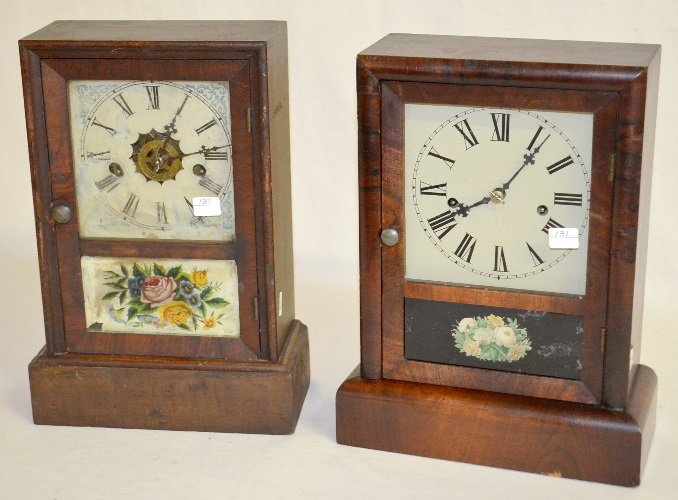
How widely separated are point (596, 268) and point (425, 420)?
60 centimetres

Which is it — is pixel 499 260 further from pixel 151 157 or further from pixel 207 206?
pixel 151 157

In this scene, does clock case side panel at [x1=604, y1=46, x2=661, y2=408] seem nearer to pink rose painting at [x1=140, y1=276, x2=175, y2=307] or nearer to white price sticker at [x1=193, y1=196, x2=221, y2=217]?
white price sticker at [x1=193, y1=196, x2=221, y2=217]

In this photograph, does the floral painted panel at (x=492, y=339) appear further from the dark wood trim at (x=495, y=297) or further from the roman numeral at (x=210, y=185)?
the roman numeral at (x=210, y=185)

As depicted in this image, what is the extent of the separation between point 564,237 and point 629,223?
0.17 metres

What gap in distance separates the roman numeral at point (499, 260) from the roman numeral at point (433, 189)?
0.64ft

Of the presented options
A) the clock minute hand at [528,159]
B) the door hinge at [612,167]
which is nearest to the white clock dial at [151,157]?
the clock minute hand at [528,159]

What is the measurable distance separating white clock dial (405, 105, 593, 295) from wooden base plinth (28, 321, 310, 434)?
0.52m

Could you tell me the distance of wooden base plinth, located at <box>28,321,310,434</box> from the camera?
11.5 ft

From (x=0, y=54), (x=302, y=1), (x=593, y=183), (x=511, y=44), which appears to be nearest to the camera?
(x=593, y=183)

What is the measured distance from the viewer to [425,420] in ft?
11.1

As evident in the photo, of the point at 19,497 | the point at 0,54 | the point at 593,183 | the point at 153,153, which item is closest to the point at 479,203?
the point at 593,183

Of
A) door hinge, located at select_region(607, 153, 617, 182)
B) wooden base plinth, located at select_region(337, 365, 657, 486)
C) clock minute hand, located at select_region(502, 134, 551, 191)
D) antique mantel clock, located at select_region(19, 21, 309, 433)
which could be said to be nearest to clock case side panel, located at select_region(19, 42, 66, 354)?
antique mantel clock, located at select_region(19, 21, 309, 433)

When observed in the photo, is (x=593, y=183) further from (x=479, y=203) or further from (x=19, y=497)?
(x=19, y=497)

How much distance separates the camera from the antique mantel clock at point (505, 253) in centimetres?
310
